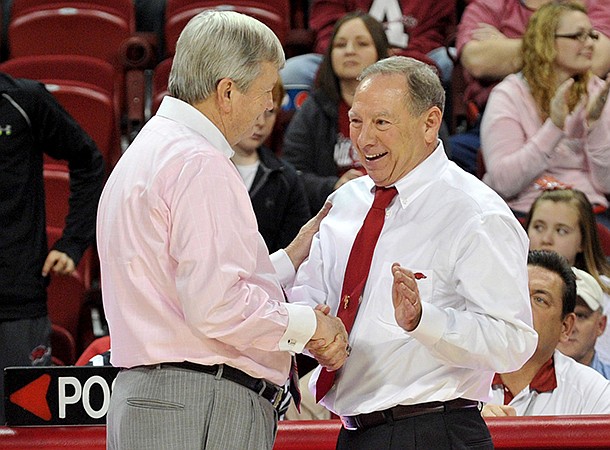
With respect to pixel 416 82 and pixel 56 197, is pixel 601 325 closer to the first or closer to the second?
pixel 416 82

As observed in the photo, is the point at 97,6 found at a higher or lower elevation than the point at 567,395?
higher

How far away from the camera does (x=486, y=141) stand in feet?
16.1

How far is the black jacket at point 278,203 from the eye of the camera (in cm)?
452

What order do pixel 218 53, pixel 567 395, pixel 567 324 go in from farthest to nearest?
pixel 567 324, pixel 567 395, pixel 218 53

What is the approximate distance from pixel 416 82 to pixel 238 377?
0.78m

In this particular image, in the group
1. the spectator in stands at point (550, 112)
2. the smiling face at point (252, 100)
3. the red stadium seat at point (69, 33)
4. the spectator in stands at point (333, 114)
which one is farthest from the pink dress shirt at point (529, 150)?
the smiling face at point (252, 100)

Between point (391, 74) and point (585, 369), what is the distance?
1.30 metres

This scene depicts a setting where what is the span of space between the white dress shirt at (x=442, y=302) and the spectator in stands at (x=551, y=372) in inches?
33.1

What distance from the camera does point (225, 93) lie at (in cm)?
245

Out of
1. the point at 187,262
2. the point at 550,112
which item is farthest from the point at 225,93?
the point at 550,112

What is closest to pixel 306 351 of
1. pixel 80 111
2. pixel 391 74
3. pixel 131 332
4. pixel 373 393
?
pixel 373 393

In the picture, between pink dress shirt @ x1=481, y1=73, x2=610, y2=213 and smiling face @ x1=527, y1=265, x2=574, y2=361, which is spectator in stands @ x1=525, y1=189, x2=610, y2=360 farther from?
smiling face @ x1=527, y1=265, x2=574, y2=361

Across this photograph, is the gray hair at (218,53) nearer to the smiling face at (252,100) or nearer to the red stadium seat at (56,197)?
the smiling face at (252,100)

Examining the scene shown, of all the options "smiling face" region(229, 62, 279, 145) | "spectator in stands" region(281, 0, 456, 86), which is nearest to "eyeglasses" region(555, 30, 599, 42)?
"spectator in stands" region(281, 0, 456, 86)
